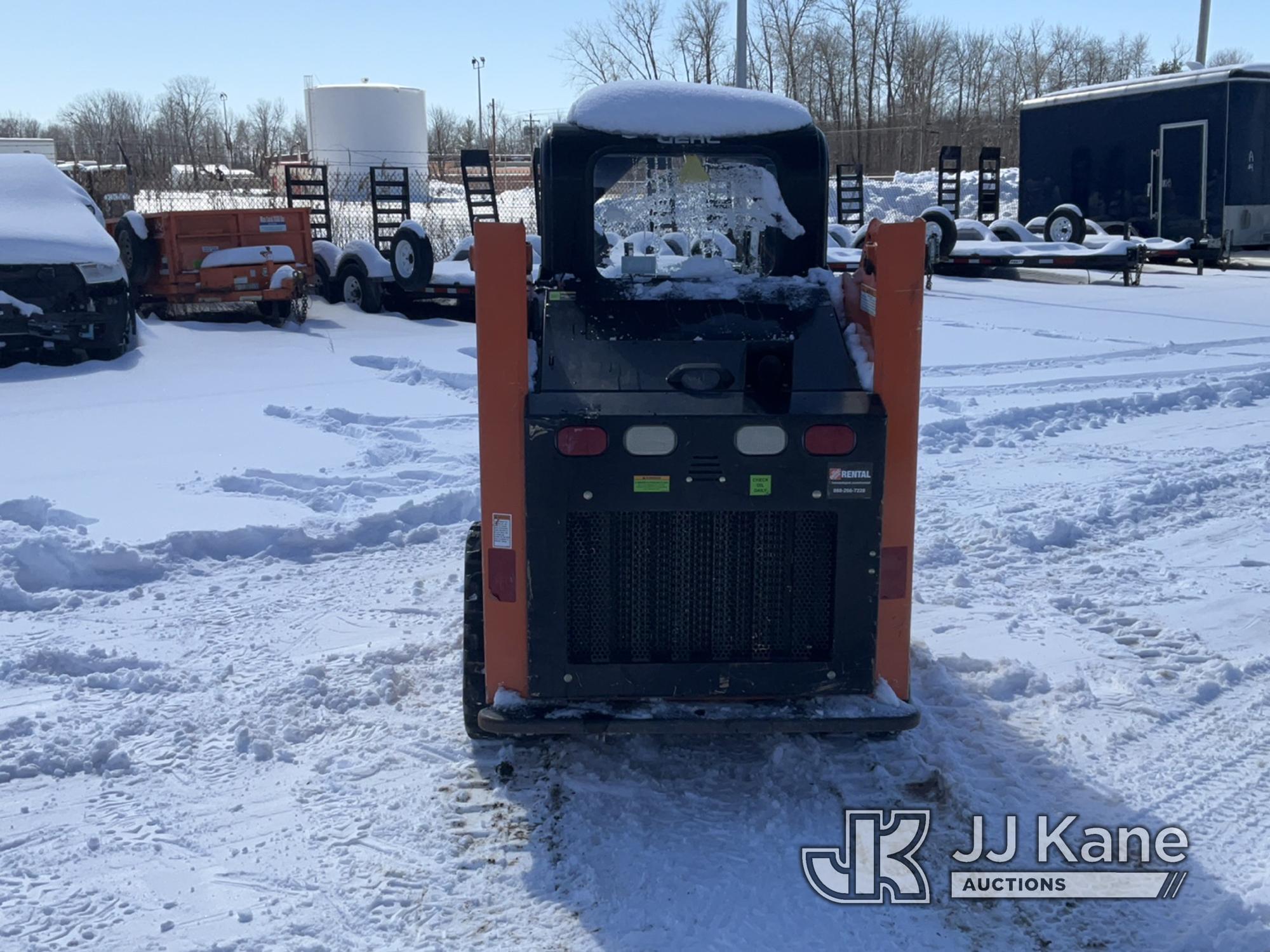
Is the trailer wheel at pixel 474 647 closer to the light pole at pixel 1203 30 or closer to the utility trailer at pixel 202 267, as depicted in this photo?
the utility trailer at pixel 202 267

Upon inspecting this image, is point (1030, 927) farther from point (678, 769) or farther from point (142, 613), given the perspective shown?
point (142, 613)

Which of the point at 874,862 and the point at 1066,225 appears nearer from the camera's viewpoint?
the point at 874,862

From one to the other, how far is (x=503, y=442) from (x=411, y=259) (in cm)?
1165

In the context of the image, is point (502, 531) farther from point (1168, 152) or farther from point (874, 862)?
point (1168, 152)

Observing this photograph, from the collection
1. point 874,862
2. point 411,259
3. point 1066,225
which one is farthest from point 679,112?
point 1066,225

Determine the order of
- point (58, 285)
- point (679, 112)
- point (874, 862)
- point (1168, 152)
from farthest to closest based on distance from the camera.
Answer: point (1168, 152)
point (58, 285)
point (679, 112)
point (874, 862)

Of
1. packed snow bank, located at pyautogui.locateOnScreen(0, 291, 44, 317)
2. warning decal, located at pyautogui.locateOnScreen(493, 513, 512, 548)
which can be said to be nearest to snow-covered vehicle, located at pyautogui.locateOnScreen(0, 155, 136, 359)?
packed snow bank, located at pyautogui.locateOnScreen(0, 291, 44, 317)

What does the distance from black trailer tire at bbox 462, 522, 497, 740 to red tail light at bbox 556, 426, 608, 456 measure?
53cm

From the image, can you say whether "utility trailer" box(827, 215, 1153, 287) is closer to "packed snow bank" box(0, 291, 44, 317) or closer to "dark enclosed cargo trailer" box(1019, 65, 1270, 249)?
"dark enclosed cargo trailer" box(1019, 65, 1270, 249)

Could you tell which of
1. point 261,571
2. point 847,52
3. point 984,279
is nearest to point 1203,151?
point 984,279

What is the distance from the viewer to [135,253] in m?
13.8

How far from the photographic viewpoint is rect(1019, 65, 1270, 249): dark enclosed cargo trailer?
21.0m

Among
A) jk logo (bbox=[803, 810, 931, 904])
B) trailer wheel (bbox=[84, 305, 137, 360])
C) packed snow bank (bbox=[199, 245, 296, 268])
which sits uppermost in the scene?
packed snow bank (bbox=[199, 245, 296, 268])

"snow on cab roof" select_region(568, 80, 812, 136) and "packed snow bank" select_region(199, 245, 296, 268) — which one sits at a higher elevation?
"snow on cab roof" select_region(568, 80, 812, 136)
